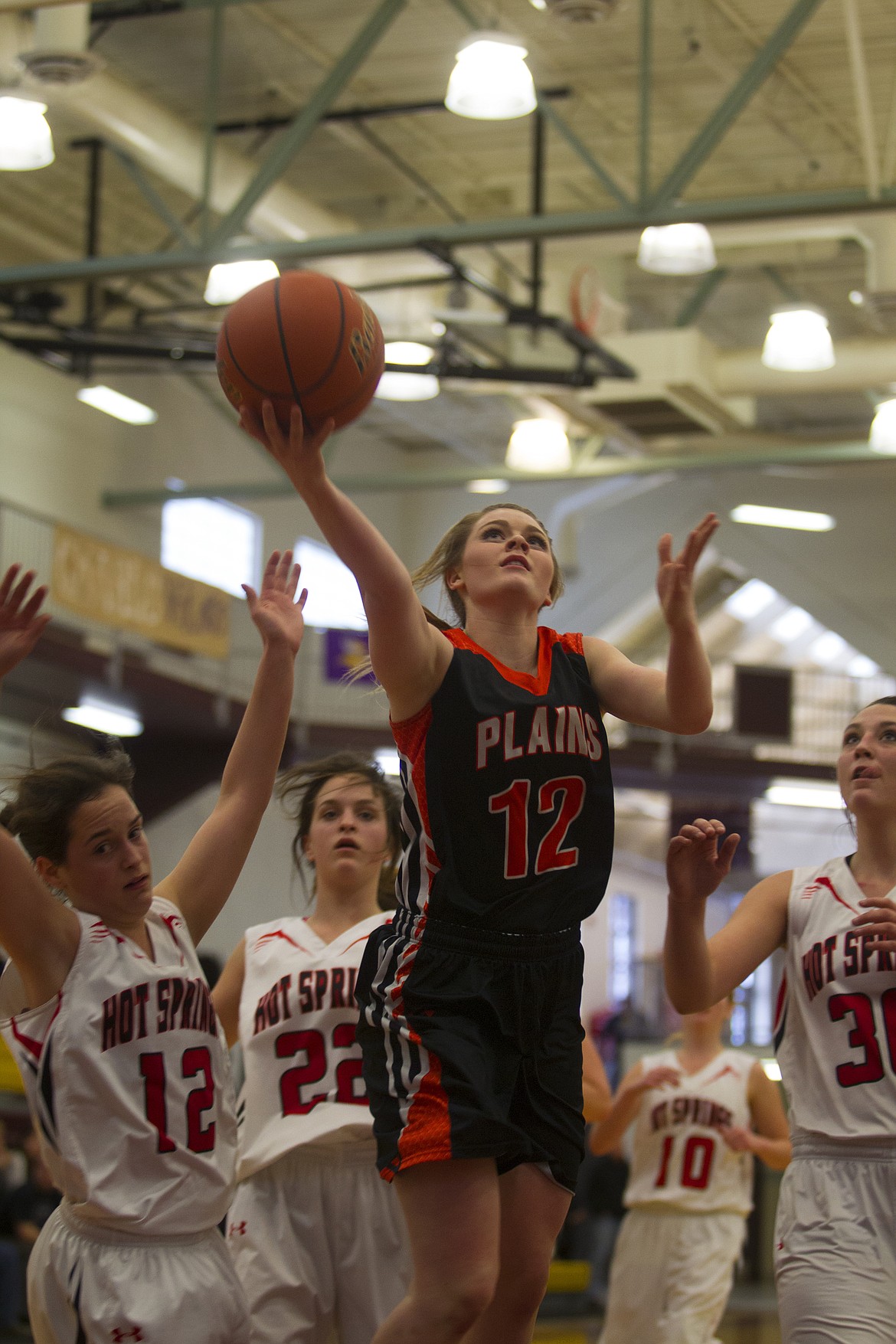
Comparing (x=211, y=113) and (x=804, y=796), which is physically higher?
(x=211, y=113)

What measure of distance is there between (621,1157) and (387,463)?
13263 millimetres

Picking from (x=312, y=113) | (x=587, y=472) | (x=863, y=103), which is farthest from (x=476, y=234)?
(x=587, y=472)

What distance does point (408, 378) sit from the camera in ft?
45.5

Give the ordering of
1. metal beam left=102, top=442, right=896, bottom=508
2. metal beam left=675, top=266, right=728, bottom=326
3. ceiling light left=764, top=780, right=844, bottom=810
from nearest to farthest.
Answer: metal beam left=675, top=266, right=728, bottom=326 → metal beam left=102, top=442, right=896, bottom=508 → ceiling light left=764, top=780, right=844, bottom=810

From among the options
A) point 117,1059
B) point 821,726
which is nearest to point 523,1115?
point 117,1059

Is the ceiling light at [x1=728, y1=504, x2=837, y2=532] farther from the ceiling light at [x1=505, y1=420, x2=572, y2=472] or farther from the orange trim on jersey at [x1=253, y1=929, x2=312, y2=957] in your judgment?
the orange trim on jersey at [x1=253, y1=929, x2=312, y2=957]

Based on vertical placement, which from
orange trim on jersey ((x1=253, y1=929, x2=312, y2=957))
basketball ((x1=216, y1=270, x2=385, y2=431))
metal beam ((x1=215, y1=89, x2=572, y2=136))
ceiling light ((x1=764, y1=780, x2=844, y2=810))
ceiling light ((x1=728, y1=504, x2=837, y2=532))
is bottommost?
orange trim on jersey ((x1=253, y1=929, x2=312, y2=957))

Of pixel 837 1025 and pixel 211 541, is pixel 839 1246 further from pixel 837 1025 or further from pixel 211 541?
pixel 211 541

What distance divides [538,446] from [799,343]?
9.88 ft

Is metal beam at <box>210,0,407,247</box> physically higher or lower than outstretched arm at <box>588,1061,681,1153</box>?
higher

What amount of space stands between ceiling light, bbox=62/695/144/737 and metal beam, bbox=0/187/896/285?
5.69 meters

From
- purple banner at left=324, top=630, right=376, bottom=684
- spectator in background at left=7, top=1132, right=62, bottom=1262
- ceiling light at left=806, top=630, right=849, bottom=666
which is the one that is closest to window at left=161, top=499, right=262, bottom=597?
purple banner at left=324, top=630, right=376, bottom=684

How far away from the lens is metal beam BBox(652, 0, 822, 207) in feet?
31.8

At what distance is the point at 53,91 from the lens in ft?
36.3
